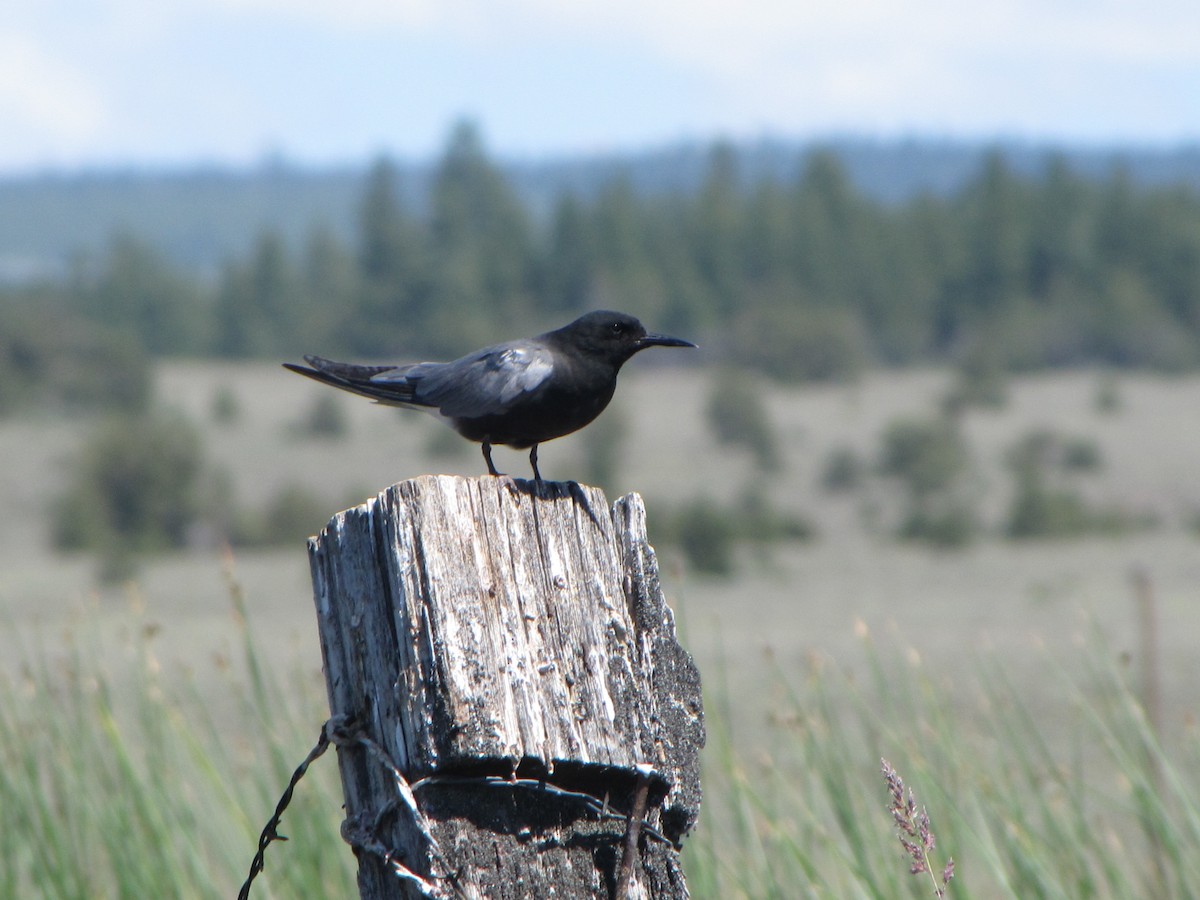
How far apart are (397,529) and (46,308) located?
4727 centimetres

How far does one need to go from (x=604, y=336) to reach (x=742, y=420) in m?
34.8

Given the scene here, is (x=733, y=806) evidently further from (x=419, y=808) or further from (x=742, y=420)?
(x=742, y=420)

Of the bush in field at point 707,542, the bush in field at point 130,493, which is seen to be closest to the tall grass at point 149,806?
the bush in field at point 707,542

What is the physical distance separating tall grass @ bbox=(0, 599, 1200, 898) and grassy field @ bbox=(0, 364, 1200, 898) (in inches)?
0.6

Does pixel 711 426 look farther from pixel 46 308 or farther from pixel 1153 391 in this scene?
pixel 46 308

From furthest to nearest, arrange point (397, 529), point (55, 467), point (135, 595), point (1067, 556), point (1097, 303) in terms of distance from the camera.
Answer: point (1097, 303) < point (55, 467) < point (1067, 556) < point (135, 595) < point (397, 529)

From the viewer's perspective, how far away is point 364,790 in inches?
88.7

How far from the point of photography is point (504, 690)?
6.98 feet

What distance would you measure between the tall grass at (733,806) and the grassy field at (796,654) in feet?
0.05

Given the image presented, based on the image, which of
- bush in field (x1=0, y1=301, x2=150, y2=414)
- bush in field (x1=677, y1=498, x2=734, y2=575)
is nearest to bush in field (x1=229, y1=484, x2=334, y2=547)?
bush in field (x1=677, y1=498, x2=734, y2=575)

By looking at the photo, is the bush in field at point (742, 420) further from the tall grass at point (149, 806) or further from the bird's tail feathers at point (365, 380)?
the bird's tail feathers at point (365, 380)

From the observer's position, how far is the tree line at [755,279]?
51438mm

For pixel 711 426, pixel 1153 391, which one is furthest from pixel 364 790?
pixel 1153 391

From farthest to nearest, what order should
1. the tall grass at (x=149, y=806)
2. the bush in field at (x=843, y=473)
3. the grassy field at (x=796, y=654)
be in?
the bush in field at (x=843, y=473)
the tall grass at (x=149, y=806)
the grassy field at (x=796, y=654)
